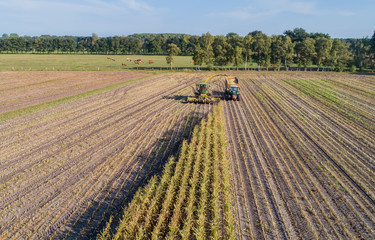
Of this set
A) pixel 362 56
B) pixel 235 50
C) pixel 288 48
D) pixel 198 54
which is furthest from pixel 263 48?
pixel 362 56

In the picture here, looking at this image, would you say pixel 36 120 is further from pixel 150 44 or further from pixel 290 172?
pixel 150 44

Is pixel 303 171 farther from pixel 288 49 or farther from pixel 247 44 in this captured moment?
pixel 288 49

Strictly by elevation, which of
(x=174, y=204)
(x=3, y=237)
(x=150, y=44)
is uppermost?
(x=150, y=44)

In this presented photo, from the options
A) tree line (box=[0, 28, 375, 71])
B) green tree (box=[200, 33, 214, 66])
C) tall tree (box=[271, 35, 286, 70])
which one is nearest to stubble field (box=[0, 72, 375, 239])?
tree line (box=[0, 28, 375, 71])

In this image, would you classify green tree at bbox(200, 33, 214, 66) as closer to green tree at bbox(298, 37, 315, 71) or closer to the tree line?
the tree line

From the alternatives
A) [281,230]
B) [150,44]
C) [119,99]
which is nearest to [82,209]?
[281,230]
